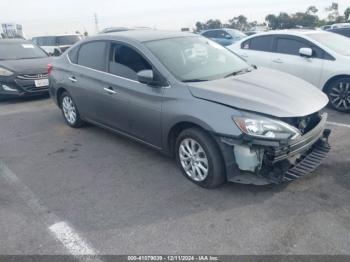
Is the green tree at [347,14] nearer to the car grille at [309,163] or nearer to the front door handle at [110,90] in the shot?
the car grille at [309,163]

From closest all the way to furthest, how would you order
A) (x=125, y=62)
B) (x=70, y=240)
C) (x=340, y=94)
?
1. (x=70, y=240)
2. (x=125, y=62)
3. (x=340, y=94)

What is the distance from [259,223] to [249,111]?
1.07m

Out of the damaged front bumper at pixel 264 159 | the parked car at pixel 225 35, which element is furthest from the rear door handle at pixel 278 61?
the parked car at pixel 225 35

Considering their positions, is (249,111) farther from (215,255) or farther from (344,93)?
(344,93)

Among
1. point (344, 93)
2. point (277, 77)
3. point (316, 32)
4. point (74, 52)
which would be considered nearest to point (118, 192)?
point (277, 77)

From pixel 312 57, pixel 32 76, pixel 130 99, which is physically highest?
pixel 312 57

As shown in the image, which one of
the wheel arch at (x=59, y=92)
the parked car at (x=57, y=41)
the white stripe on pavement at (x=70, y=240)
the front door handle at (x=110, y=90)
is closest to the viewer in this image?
the white stripe on pavement at (x=70, y=240)

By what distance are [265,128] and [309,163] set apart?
2.64 ft

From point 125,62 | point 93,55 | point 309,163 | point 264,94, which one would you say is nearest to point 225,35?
point 93,55

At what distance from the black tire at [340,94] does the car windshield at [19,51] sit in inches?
297

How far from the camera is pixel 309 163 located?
3725 millimetres

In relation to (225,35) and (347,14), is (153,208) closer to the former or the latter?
(225,35)

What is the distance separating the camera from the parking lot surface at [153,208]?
2949mm

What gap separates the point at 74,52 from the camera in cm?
585
